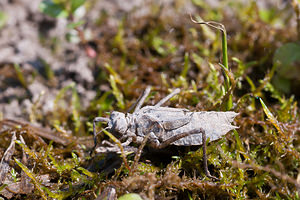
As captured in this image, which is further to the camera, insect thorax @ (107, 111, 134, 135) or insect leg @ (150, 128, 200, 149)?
insect thorax @ (107, 111, 134, 135)

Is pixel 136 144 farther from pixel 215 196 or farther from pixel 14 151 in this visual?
pixel 14 151

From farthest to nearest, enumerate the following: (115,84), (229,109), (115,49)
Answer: (115,49) → (115,84) → (229,109)

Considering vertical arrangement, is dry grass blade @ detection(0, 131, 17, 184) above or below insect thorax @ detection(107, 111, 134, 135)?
below

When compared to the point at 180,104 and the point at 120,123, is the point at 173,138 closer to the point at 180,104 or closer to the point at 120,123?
the point at 120,123

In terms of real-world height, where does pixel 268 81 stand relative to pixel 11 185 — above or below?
above

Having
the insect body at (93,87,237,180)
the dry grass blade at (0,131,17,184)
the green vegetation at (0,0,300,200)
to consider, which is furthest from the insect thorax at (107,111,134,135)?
the dry grass blade at (0,131,17,184)

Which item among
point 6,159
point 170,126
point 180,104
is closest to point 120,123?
point 170,126

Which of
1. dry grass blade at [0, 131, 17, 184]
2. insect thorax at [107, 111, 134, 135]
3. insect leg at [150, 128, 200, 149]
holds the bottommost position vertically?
dry grass blade at [0, 131, 17, 184]

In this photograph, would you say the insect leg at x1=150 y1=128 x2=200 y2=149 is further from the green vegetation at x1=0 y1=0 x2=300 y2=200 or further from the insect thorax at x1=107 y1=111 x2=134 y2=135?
the insect thorax at x1=107 y1=111 x2=134 y2=135

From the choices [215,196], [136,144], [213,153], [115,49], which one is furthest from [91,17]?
[215,196]
